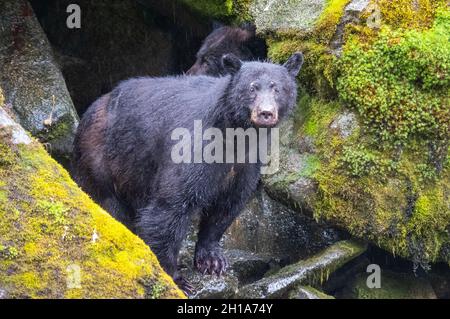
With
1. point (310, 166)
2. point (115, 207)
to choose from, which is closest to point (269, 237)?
point (310, 166)

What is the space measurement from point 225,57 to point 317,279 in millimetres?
3086

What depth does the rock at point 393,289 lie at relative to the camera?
33.8 feet

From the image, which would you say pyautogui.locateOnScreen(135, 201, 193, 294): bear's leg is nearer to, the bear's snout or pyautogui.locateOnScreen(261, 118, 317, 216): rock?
the bear's snout

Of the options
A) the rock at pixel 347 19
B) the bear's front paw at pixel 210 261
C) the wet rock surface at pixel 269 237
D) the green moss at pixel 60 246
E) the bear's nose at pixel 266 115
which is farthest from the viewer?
A: the wet rock surface at pixel 269 237

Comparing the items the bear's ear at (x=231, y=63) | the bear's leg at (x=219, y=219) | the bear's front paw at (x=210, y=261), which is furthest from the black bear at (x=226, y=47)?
the bear's front paw at (x=210, y=261)

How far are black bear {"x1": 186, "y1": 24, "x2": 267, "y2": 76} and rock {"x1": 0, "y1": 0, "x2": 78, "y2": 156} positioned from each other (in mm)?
2195

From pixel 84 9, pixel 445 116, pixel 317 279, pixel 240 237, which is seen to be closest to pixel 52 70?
pixel 84 9

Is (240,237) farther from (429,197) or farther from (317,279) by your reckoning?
(429,197)

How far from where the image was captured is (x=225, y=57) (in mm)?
8594

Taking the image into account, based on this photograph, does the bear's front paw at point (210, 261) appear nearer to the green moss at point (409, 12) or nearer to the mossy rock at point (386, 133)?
the mossy rock at point (386, 133)

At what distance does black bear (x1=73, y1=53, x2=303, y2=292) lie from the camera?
859 cm

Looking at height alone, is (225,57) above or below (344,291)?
above

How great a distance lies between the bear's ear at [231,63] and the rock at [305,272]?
8.51 feet
